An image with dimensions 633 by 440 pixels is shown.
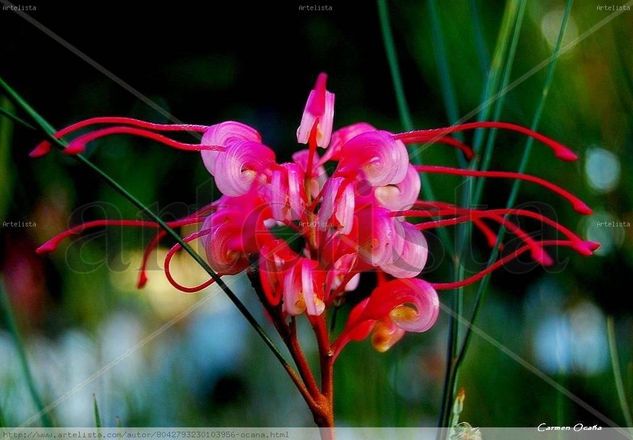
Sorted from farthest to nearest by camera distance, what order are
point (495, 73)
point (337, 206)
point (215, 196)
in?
point (215, 196), point (495, 73), point (337, 206)

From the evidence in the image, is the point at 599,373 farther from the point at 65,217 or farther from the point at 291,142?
the point at 65,217

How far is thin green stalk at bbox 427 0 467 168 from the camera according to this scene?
767mm

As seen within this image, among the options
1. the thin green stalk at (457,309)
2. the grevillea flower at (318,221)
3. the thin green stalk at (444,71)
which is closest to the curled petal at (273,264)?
the grevillea flower at (318,221)

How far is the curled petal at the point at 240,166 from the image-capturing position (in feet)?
1.97

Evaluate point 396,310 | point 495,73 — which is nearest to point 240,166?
point 396,310

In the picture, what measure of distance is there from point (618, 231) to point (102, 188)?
0.54 metres

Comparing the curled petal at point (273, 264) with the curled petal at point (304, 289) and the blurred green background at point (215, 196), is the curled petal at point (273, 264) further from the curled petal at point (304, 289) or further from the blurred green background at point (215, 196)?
the blurred green background at point (215, 196)

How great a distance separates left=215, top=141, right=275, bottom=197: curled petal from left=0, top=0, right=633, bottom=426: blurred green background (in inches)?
12.4

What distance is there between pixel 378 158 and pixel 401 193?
6cm

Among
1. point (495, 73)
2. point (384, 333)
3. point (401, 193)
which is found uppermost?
point (495, 73)

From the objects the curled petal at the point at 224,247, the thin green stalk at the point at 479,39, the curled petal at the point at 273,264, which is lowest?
the curled petal at the point at 273,264

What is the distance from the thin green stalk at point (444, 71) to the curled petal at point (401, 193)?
14 centimetres

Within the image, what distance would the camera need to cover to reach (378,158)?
0.61 meters

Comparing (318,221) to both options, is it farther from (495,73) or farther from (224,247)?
(495,73)
